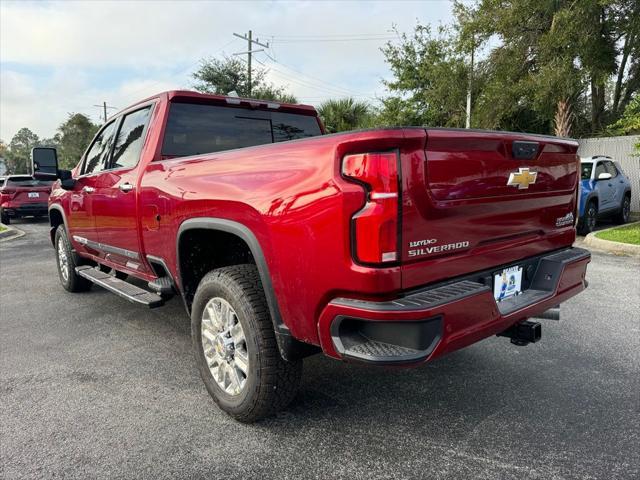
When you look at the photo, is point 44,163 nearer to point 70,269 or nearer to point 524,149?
point 70,269

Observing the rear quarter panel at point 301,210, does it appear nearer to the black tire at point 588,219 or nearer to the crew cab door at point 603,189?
the black tire at point 588,219

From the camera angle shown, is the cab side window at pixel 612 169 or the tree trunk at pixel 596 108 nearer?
the cab side window at pixel 612 169

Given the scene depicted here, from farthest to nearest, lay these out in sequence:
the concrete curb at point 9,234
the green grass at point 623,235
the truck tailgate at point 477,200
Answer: the concrete curb at point 9,234 < the green grass at point 623,235 < the truck tailgate at point 477,200

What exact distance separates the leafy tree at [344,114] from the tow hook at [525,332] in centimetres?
2022

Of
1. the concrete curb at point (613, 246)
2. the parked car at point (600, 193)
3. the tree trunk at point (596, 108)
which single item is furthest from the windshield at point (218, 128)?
the tree trunk at point (596, 108)

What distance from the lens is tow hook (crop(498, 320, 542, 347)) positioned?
8.73ft

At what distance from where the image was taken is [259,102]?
4176 mm

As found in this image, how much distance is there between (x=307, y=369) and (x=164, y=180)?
164 centimetres

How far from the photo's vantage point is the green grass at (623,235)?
8.34 m

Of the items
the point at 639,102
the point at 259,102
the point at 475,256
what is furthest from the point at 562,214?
the point at 639,102

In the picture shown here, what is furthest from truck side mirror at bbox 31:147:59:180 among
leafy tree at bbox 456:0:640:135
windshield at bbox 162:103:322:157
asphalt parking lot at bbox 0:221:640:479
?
Result: leafy tree at bbox 456:0:640:135

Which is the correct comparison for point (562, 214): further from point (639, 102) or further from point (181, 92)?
point (639, 102)

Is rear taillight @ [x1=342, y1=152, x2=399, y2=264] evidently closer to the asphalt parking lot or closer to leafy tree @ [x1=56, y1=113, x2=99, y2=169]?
the asphalt parking lot

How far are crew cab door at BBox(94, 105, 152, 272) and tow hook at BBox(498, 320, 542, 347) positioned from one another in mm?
2680
